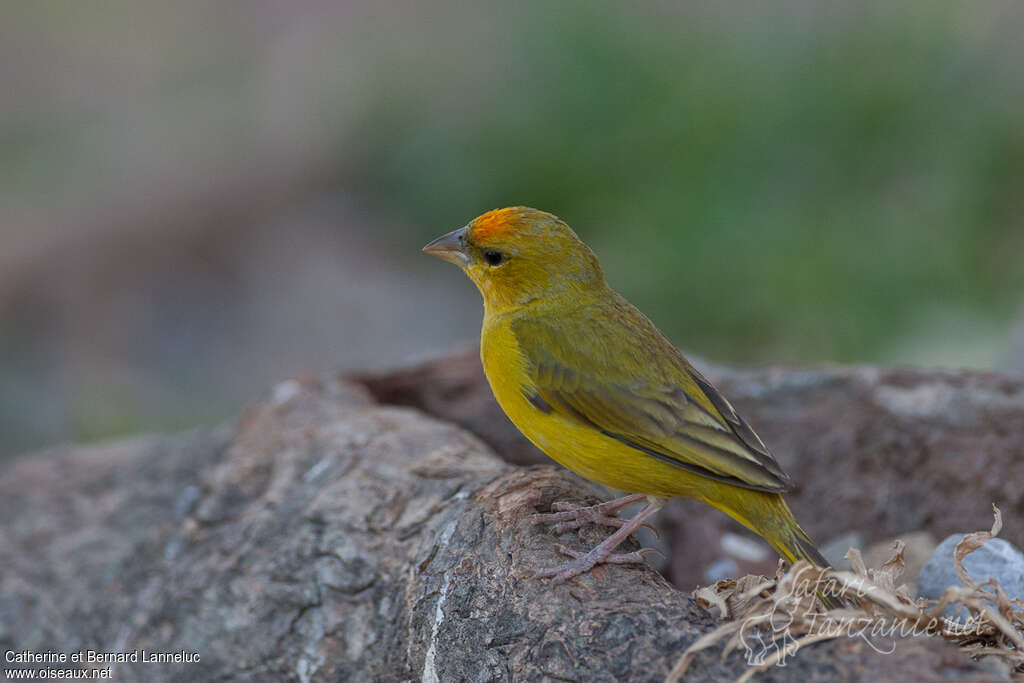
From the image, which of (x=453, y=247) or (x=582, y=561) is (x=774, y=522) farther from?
(x=453, y=247)

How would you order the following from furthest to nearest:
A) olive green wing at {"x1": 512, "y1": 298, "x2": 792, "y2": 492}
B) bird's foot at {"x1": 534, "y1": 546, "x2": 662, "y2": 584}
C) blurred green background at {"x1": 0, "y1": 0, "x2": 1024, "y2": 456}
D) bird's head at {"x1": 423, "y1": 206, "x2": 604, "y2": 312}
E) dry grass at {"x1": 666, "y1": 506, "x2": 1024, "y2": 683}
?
1. blurred green background at {"x1": 0, "y1": 0, "x2": 1024, "y2": 456}
2. bird's head at {"x1": 423, "y1": 206, "x2": 604, "y2": 312}
3. olive green wing at {"x1": 512, "y1": 298, "x2": 792, "y2": 492}
4. bird's foot at {"x1": 534, "y1": 546, "x2": 662, "y2": 584}
5. dry grass at {"x1": 666, "y1": 506, "x2": 1024, "y2": 683}

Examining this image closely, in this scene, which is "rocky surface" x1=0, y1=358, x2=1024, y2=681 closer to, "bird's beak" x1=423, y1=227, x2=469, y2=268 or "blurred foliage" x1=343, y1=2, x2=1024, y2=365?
"bird's beak" x1=423, y1=227, x2=469, y2=268

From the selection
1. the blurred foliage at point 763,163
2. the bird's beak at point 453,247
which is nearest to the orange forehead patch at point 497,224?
the bird's beak at point 453,247

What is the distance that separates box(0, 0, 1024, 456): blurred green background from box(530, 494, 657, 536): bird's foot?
4.47 metres

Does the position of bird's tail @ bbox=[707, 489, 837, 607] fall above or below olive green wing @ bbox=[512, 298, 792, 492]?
below

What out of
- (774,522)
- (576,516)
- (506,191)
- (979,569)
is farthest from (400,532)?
(506,191)

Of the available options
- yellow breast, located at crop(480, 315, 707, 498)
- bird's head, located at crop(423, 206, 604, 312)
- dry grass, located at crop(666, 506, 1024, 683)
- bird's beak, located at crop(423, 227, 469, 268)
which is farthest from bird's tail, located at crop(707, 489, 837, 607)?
bird's beak, located at crop(423, 227, 469, 268)

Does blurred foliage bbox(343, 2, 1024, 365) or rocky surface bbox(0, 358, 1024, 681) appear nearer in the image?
rocky surface bbox(0, 358, 1024, 681)

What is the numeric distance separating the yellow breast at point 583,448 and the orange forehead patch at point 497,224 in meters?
0.49

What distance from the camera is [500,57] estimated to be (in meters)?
10.6

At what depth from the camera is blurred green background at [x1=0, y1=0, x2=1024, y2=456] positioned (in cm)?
794

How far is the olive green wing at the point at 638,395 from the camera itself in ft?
10.4

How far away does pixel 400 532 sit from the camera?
11.7 ft

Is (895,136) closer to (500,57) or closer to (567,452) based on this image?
(500,57)
